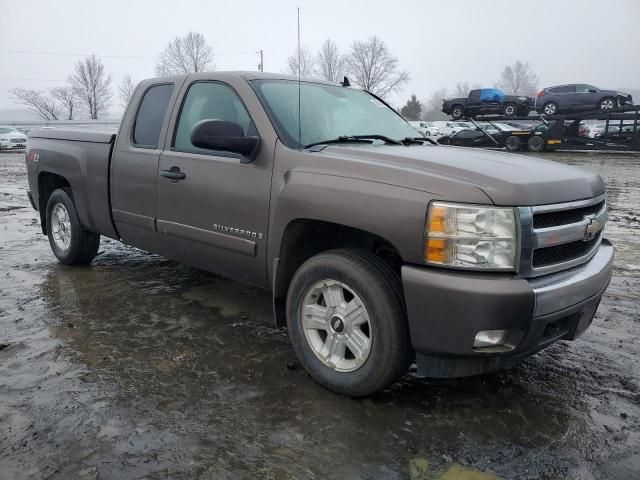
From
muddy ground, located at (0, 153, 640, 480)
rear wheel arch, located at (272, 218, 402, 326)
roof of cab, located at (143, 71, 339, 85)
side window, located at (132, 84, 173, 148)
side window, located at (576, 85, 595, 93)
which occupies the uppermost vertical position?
side window, located at (576, 85, 595, 93)

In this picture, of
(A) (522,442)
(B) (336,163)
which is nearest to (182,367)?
(B) (336,163)

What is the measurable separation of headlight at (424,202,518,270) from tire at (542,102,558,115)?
79.5 feet

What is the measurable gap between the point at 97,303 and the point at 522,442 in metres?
3.34

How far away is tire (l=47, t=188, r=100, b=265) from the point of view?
510 centimetres

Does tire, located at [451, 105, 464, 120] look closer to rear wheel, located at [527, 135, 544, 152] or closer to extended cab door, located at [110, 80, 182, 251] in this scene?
rear wheel, located at [527, 135, 544, 152]

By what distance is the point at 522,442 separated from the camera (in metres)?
2.48

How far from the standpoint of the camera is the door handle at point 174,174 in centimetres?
372

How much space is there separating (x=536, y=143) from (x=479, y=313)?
74.2ft

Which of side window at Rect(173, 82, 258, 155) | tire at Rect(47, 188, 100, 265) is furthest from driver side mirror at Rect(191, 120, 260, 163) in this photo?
tire at Rect(47, 188, 100, 265)

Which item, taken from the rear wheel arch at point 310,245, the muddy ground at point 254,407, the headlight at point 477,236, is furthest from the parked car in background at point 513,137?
the headlight at point 477,236

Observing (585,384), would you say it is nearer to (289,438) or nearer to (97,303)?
(289,438)

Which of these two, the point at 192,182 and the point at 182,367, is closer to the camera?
the point at 182,367

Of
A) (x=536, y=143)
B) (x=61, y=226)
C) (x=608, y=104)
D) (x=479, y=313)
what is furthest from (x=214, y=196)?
(x=608, y=104)

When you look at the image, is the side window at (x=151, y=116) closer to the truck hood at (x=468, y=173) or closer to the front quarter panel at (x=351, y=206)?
the front quarter panel at (x=351, y=206)
